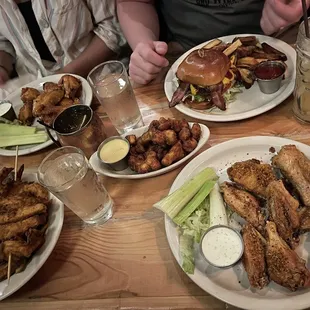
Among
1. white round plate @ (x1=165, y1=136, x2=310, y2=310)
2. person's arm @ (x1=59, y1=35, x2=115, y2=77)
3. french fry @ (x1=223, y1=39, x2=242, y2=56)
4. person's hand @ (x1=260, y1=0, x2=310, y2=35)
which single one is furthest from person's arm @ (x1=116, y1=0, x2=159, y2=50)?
white round plate @ (x1=165, y1=136, x2=310, y2=310)

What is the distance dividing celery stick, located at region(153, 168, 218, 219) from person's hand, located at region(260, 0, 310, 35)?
794 millimetres

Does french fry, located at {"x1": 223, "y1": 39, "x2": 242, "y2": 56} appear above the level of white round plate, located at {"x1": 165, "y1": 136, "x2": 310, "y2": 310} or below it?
above

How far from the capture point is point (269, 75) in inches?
69.7

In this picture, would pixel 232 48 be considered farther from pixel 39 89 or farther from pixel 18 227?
pixel 18 227

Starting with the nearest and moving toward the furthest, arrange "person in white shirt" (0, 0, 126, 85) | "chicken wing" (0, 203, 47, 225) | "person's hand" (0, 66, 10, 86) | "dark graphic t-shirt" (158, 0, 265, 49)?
"chicken wing" (0, 203, 47, 225) < "dark graphic t-shirt" (158, 0, 265, 49) < "person in white shirt" (0, 0, 126, 85) < "person's hand" (0, 66, 10, 86)

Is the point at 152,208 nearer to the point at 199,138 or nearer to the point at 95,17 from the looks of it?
the point at 199,138

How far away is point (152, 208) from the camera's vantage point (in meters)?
1.55

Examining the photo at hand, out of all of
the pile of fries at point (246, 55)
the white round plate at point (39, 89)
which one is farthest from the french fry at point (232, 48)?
the white round plate at point (39, 89)

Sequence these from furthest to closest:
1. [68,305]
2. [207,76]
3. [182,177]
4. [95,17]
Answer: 1. [95,17]
2. [207,76]
3. [182,177]
4. [68,305]

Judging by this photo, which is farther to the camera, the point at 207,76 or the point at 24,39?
the point at 24,39

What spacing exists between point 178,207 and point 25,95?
3.82ft

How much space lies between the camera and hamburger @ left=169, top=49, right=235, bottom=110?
5.97ft

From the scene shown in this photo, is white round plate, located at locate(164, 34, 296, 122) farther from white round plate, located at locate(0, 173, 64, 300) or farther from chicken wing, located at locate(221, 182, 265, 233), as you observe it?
white round plate, located at locate(0, 173, 64, 300)

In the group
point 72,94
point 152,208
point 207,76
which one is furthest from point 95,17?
point 152,208
